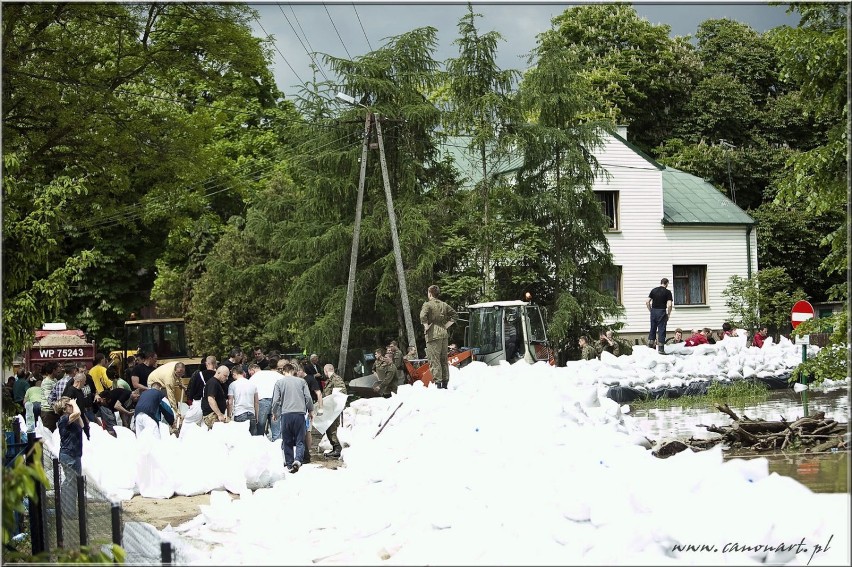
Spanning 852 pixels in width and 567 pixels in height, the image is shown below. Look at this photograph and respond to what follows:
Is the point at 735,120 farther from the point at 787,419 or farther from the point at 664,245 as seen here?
the point at 787,419

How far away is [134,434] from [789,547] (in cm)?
998

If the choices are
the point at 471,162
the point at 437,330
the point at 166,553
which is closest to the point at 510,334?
the point at 437,330

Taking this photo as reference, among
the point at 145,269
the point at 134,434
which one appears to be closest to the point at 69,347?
the point at 145,269

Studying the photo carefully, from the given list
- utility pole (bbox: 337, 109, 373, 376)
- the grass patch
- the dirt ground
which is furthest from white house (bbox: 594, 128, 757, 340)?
the dirt ground

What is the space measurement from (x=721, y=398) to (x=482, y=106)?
43.9ft

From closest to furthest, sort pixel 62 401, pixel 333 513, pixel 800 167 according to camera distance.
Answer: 1. pixel 333 513
2. pixel 800 167
3. pixel 62 401

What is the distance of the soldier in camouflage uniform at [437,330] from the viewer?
51.7 feet

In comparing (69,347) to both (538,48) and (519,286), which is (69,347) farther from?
(538,48)

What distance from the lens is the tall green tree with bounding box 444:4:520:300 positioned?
3069cm

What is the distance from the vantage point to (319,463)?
1534 cm

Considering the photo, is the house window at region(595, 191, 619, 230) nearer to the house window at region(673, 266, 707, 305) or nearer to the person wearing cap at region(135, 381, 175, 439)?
the house window at region(673, 266, 707, 305)

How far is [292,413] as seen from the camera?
14.5 meters

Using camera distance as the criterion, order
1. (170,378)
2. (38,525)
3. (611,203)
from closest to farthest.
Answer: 1. (38,525)
2. (170,378)
3. (611,203)

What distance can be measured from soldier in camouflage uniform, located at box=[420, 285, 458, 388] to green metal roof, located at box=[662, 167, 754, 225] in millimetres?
22899
